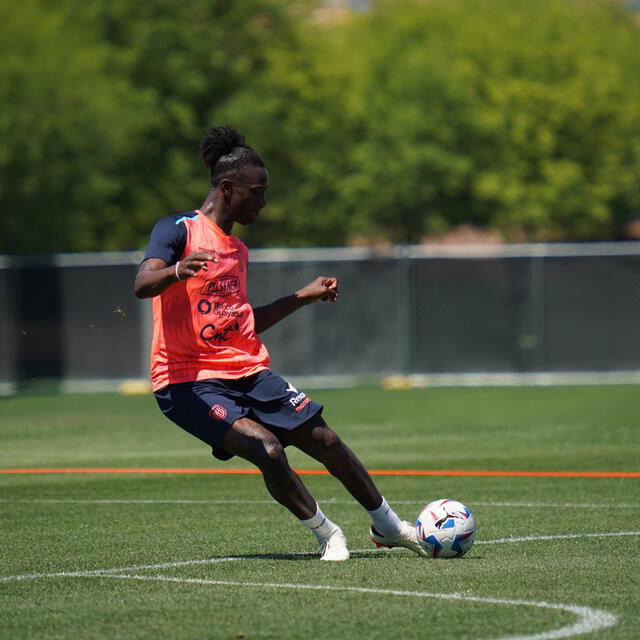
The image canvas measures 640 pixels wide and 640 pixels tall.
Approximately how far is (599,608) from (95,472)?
25.9 feet

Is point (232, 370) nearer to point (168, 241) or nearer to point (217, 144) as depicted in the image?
point (168, 241)

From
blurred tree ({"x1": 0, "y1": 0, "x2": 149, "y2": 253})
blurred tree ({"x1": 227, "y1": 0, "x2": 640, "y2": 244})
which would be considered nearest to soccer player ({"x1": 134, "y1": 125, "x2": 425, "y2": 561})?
blurred tree ({"x1": 0, "y1": 0, "x2": 149, "y2": 253})

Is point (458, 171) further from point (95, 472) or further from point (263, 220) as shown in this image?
point (95, 472)

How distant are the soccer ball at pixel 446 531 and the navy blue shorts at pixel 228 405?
864 millimetres

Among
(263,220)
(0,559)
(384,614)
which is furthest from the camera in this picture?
(263,220)

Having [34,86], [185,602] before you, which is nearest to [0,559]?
[185,602]

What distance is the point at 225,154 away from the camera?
8.34m

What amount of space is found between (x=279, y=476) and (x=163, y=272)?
4.24ft

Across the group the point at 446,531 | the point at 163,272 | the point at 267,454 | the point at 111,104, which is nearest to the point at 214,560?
the point at 267,454

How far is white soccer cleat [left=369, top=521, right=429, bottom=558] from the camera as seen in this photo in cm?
824

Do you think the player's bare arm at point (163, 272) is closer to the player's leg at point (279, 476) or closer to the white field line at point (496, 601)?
the player's leg at point (279, 476)

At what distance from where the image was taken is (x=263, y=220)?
176ft

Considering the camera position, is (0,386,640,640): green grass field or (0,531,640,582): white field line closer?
(0,386,640,640): green grass field

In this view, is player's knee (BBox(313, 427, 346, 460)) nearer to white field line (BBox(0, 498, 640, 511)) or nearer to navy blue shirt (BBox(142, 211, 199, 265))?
navy blue shirt (BBox(142, 211, 199, 265))
